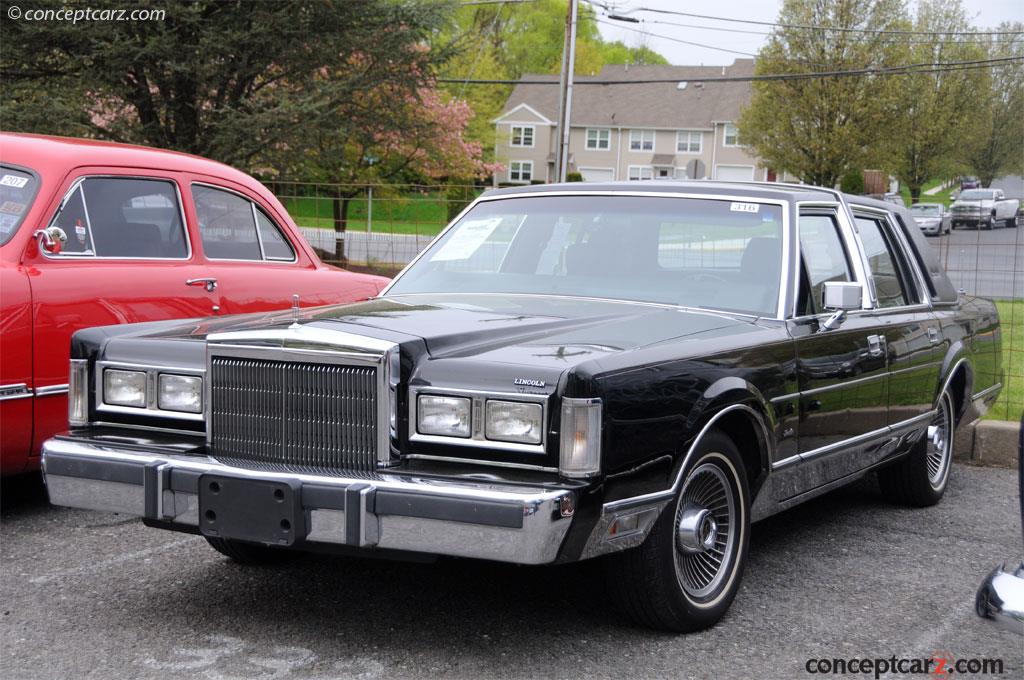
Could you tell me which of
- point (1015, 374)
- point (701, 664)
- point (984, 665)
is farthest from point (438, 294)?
point (1015, 374)

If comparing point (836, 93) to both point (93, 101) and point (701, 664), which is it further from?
point (701, 664)

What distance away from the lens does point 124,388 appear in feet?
13.8

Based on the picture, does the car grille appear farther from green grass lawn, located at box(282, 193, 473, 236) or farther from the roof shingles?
the roof shingles

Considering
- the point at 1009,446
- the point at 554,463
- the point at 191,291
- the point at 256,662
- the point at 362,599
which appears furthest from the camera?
the point at 1009,446

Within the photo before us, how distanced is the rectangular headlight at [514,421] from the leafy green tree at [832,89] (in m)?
47.1

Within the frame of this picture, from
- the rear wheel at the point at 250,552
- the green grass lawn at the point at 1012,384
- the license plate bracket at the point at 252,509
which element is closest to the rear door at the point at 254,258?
the rear wheel at the point at 250,552

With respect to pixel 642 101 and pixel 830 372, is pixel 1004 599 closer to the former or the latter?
pixel 830 372

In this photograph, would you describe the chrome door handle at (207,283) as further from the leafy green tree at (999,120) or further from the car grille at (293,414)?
the leafy green tree at (999,120)

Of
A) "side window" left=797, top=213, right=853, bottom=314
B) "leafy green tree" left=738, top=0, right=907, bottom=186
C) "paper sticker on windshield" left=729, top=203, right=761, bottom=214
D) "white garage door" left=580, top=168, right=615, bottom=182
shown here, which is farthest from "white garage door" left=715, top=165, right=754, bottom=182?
"paper sticker on windshield" left=729, top=203, right=761, bottom=214

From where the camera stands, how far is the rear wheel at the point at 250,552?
4766 millimetres

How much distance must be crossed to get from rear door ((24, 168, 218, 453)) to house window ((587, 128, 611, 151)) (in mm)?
66787

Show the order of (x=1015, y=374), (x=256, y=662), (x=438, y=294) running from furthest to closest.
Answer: (x=1015, y=374), (x=438, y=294), (x=256, y=662)

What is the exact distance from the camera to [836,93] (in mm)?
48031

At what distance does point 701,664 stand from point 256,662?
4.72 ft
